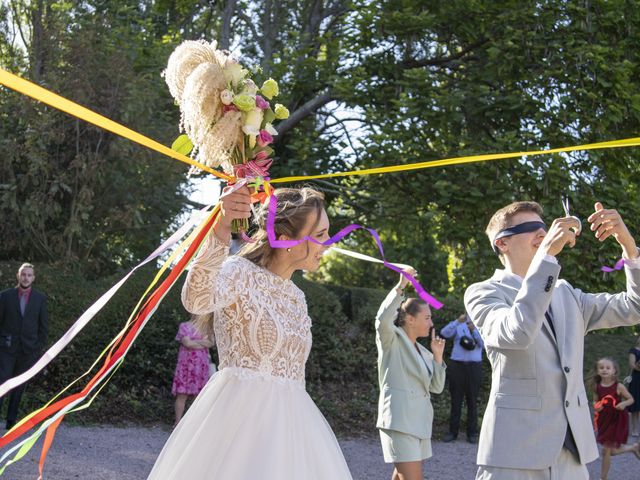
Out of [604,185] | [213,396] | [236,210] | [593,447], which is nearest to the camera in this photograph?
[236,210]

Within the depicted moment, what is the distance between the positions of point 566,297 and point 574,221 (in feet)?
1.98

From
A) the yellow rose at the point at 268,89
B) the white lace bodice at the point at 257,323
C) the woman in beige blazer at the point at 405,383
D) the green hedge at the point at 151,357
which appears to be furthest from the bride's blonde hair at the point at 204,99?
the green hedge at the point at 151,357

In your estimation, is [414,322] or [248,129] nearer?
[248,129]

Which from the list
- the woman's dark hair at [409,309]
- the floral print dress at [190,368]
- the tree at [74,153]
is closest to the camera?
the woman's dark hair at [409,309]

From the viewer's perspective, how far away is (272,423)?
3.66 metres

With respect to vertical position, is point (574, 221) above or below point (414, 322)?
above

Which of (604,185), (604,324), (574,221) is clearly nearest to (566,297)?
(604,324)

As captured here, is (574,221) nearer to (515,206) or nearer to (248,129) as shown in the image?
(515,206)

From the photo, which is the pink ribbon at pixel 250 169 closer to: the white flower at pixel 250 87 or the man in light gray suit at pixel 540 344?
the white flower at pixel 250 87

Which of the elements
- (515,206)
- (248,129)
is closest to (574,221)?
(515,206)

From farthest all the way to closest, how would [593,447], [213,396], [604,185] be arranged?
1. [604,185]
2. [593,447]
3. [213,396]

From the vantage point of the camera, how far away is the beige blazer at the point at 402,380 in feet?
24.5

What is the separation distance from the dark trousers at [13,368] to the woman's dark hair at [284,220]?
7812 millimetres

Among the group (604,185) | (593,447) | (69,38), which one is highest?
(69,38)
